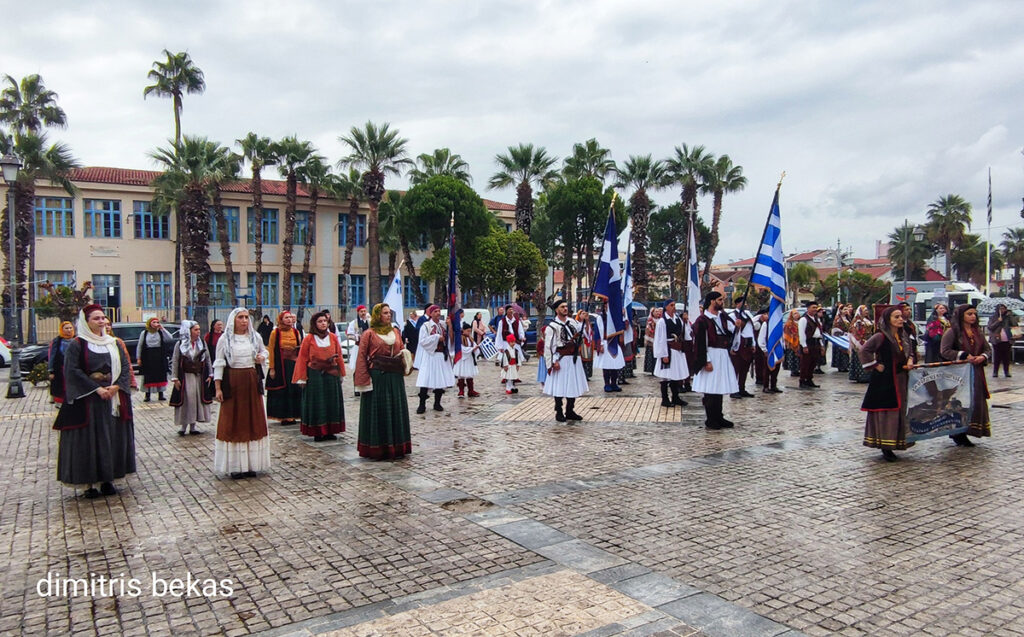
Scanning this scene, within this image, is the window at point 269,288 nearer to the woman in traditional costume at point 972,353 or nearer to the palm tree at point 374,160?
the palm tree at point 374,160

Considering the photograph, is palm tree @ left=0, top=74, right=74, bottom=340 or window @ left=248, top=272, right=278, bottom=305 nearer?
palm tree @ left=0, top=74, right=74, bottom=340

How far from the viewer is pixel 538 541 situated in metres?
5.59

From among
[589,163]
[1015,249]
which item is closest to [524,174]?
[589,163]

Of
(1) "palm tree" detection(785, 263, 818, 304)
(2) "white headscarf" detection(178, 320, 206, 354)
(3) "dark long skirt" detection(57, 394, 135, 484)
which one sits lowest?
(3) "dark long skirt" detection(57, 394, 135, 484)

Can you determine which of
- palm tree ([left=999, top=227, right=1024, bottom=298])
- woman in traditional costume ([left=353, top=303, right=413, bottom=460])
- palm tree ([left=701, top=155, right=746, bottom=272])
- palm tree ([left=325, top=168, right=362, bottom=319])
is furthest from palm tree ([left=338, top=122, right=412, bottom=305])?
palm tree ([left=999, top=227, right=1024, bottom=298])

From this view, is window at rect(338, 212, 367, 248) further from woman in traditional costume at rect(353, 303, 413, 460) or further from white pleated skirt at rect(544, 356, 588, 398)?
woman in traditional costume at rect(353, 303, 413, 460)

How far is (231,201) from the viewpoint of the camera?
41.0 m

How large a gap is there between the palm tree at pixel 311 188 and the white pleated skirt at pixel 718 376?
32920 mm

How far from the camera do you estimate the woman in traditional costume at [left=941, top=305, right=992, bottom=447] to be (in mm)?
9016

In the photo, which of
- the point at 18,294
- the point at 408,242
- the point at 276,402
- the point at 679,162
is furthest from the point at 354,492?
the point at 679,162

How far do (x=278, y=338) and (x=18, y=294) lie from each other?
27965 mm

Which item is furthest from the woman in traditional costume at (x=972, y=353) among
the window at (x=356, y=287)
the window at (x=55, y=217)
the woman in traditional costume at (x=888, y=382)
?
the window at (x=55, y=217)

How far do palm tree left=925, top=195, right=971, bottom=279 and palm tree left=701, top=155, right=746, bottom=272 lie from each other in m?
25.4

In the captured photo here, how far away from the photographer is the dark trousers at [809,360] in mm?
15586
